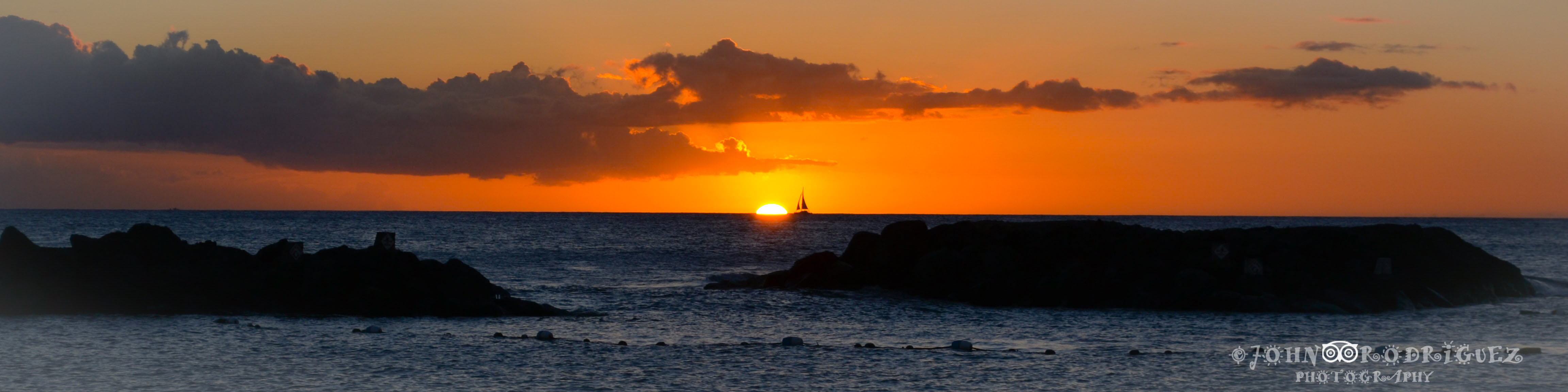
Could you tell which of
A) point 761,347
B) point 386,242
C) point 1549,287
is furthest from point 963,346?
point 1549,287

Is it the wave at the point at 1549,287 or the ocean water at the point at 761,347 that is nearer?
the ocean water at the point at 761,347

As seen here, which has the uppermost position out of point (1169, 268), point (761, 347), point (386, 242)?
point (386, 242)

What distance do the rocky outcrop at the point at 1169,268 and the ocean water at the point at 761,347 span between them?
145cm

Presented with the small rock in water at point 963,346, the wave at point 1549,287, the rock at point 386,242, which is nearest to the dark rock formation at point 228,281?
the rock at point 386,242

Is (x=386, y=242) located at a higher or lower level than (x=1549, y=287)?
higher

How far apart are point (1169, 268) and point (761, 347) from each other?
21792mm

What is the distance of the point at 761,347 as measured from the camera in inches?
1152

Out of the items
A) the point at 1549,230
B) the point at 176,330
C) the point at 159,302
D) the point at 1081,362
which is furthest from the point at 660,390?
the point at 1549,230

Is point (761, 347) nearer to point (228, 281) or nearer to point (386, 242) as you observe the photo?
point (386, 242)

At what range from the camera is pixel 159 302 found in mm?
35844

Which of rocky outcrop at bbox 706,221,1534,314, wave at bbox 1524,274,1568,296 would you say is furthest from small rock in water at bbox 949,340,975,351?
wave at bbox 1524,274,1568,296

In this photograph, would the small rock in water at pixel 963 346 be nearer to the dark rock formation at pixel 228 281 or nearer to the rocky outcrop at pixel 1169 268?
the rocky outcrop at pixel 1169 268

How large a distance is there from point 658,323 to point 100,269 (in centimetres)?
1902

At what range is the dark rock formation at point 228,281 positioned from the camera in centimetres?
3566
